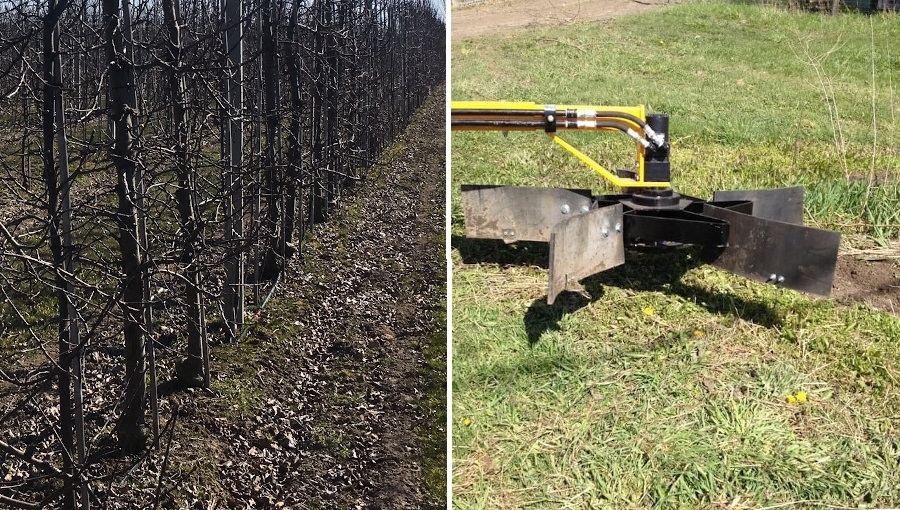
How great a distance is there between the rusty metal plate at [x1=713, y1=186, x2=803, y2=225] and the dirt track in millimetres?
8952

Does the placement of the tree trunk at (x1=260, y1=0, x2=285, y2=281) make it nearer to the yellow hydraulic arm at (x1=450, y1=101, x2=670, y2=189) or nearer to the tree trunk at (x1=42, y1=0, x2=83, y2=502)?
the yellow hydraulic arm at (x1=450, y1=101, x2=670, y2=189)

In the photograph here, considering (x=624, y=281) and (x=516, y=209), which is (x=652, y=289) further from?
(x=516, y=209)

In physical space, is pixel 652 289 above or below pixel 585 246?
below

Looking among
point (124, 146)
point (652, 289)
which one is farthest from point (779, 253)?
point (124, 146)

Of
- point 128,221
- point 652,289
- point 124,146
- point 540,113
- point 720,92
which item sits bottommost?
point 652,289

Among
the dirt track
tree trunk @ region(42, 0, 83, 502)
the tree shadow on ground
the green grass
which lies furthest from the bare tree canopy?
the dirt track

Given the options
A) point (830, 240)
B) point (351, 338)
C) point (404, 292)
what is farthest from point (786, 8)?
point (830, 240)

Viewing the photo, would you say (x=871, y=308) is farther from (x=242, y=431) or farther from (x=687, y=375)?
(x=242, y=431)

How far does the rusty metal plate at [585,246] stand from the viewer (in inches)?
111

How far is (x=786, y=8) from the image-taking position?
500 inches

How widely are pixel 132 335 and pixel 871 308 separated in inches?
119

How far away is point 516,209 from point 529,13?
35.2 ft

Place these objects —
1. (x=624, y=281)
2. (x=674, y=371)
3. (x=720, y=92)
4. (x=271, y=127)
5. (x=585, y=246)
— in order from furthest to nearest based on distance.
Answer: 1. (x=720, y=92)
2. (x=271, y=127)
3. (x=624, y=281)
4. (x=585, y=246)
5. (x=674, y=371)

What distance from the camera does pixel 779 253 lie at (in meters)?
2.90
